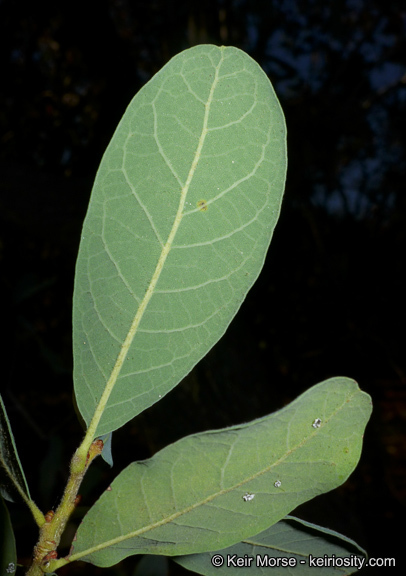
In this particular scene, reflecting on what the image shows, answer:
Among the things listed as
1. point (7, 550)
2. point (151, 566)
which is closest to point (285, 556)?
point (7, 550)

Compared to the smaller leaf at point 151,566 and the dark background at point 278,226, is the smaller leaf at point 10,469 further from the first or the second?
the dark background at point 278,226

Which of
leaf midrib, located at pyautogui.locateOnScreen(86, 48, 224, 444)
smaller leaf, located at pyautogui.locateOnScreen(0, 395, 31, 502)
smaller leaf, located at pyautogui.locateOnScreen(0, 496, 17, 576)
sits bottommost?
smaller leaf, located at pyautogui.locateOnScreen(0, 496, 17, 576)

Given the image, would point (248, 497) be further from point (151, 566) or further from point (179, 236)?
point (151, 566)

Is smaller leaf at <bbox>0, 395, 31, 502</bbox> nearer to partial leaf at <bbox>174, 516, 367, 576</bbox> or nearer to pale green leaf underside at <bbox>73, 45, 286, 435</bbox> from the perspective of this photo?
pale green leaf underside at <bbox>73, 45, 286, 435</bbox>

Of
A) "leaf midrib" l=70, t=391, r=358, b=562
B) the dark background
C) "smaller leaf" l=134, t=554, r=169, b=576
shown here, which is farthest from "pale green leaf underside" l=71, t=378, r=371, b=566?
the dark background

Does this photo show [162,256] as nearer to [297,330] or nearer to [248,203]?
[248,203]

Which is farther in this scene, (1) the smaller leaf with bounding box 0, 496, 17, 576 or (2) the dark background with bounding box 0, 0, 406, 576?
(2) the dark background with bounding box 0, 0, 406, 576
